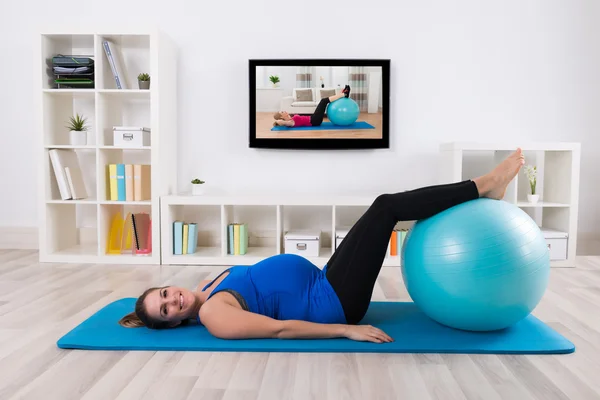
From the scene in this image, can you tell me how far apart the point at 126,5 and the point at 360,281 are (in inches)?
134

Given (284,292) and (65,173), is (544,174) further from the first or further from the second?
(65,173)

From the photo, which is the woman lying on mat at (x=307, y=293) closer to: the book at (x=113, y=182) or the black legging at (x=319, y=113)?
the book at (x=113, y=182)

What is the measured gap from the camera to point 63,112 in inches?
180

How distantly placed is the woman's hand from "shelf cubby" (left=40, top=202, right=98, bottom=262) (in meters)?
2.59

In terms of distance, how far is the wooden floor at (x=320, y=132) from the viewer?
461 centimetres

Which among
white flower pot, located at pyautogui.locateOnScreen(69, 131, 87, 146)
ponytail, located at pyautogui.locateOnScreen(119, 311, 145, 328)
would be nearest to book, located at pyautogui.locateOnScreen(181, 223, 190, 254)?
white flower pot, located at pyautogui.locateOnScreen(69, 131, 87, 146)

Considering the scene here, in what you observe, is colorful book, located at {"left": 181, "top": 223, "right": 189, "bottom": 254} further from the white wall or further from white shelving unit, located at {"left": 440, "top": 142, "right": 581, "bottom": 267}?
white shelving unit, located at {"left": 440, "top": 142, "right": 581, "bottom": 267}

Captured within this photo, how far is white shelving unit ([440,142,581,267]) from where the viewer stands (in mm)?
4168

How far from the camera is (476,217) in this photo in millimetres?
2344

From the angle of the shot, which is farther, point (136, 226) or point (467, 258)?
point (136, 226)

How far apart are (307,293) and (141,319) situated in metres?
0.72

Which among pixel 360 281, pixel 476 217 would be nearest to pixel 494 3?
pixel 476 217

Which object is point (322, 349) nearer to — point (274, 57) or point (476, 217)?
point (476, 217)

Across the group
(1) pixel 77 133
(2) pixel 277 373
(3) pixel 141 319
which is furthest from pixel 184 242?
(2) pixel 277 373
